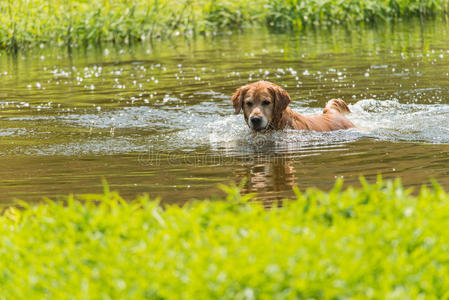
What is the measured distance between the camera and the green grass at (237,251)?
3.57m

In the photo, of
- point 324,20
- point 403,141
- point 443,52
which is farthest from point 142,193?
point 324,20

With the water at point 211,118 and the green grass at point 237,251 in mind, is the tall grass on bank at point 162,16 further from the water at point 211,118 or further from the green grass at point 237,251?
the green grass at point 237,251

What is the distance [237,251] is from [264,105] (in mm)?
6423

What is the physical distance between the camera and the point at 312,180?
24.2 feet

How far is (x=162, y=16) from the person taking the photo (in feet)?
91.7

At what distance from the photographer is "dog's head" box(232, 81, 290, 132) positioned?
10.1 m

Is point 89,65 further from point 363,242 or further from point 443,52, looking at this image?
point 363,242

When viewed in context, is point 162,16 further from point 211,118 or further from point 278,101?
point 278,101

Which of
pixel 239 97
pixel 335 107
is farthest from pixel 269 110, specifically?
pixel 335 107

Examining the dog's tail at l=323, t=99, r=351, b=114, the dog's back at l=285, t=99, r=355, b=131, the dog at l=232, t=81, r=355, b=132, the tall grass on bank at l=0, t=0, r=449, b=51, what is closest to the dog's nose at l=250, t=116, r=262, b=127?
the dog at l=232, t=81, r=355, b=132

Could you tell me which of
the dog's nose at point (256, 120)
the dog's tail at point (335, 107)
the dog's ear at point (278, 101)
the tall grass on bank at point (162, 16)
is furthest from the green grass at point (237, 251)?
the tall grass on bank at point (162, 16)

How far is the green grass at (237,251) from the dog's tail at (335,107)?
21.8 feet

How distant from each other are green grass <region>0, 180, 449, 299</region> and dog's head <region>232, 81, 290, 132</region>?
5.24 metres

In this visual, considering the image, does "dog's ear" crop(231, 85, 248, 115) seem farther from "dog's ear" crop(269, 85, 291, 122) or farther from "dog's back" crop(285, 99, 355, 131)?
"dog's back" crop(285, 99, 355, 131)
